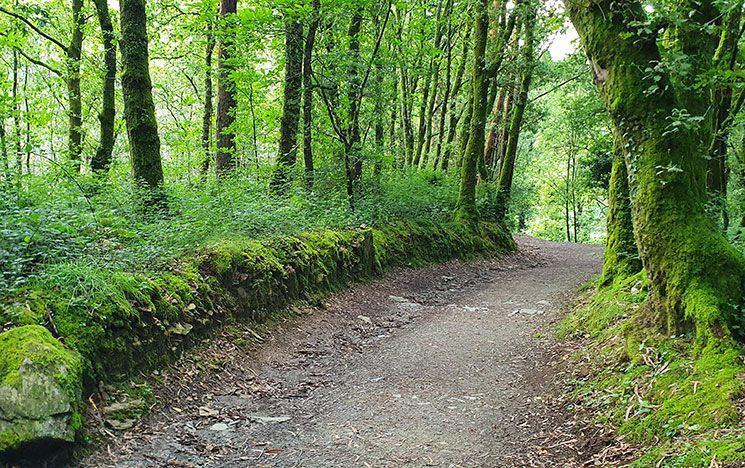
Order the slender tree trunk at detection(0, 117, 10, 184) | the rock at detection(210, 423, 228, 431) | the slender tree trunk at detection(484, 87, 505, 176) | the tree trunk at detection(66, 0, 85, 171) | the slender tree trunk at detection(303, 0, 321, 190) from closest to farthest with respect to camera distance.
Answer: the rock at detection(210, 423, 228, 431)
the slender tree trunk at detection(0, 117, 10, 184)
the slender tree trunk at detection(303, 0, 321, 190)
the tree trunk at detection(66, 0, 85, 171)
the slender tree trunk at detection(484, 87, 505, 176)

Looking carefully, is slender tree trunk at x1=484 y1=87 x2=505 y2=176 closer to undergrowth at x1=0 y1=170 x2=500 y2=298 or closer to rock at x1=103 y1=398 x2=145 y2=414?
undergrowth at x1=0 y1=170 x2=500 y2=298

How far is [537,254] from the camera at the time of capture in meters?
18.2

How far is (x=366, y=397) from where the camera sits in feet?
17.3

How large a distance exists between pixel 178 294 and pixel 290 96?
6921mm

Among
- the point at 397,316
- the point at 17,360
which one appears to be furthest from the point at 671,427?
the point at 397,316

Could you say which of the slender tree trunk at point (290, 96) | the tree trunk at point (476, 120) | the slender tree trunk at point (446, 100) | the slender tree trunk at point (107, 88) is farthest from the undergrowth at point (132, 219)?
the slender tree trunk at point (446, 100)

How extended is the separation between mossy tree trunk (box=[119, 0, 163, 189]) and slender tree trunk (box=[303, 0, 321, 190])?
3.53m

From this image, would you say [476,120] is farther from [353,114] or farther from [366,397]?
[366,397]

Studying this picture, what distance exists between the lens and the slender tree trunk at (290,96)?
10.9m

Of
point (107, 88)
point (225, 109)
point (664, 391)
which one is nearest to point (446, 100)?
point (225, 109)

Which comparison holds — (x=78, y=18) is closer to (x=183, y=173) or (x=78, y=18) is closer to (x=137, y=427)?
(x=183, y=173)

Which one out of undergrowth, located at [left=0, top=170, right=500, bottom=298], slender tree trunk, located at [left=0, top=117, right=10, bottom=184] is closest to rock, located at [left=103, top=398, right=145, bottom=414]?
undergrowth, located at [left=0, top=170, right=500, bottom=298]

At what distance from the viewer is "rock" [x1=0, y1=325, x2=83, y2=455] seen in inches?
121

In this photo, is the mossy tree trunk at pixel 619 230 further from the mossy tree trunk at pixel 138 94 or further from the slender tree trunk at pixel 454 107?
the slender tree trunk at pixel 454 107
